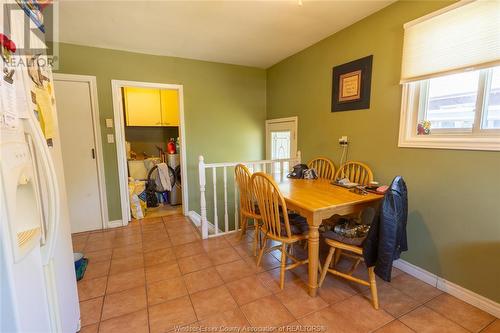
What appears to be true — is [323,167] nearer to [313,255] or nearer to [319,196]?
[319,196]

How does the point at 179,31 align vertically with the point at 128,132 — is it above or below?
above

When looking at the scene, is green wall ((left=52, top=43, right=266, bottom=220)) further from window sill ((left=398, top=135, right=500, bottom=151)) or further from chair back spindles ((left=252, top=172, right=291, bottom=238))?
window sill ((left=398, top=135, right=500, bottom=151))

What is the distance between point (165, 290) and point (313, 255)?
119 cm

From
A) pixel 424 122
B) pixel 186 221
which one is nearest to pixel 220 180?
pixel 186 221

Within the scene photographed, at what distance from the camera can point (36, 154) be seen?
99 centimetres

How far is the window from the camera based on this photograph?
1543 mm

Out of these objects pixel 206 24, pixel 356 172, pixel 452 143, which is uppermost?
pixel 206 24

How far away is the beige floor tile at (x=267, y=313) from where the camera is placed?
1.52m

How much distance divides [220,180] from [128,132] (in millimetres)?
2305

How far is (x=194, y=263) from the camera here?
2.23 metres

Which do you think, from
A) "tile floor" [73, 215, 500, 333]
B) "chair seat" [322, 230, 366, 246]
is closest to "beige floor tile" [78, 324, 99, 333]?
"tile floor" [73, 215, 500, 333]

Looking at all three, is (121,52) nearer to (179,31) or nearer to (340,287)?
(179,31)

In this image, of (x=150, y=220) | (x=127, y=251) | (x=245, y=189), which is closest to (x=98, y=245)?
(x=127, y=251)

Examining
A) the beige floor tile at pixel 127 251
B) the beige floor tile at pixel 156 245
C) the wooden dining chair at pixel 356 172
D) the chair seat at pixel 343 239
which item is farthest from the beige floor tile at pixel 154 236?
the wooden dining chair at pixel 356 172
